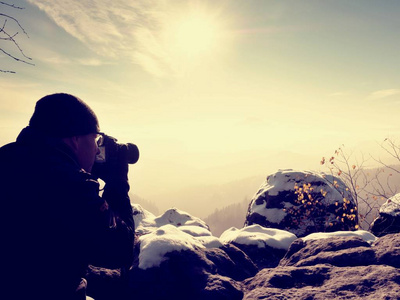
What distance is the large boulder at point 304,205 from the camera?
12.1 meters

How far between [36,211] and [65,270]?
487 millimetres

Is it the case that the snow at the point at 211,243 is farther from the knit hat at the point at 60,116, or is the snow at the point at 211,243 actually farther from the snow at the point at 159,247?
the knit hat at the point at 60,116

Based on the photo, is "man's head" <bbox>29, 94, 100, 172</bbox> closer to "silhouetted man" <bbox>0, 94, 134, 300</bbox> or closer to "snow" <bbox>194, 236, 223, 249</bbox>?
"silhouetted man" <bbox>0, 94, 134, 300</bbox>

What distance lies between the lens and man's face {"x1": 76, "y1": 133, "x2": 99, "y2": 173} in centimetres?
263

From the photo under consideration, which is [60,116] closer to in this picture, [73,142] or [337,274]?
[73,142]

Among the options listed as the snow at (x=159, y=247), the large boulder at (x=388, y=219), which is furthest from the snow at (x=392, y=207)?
the snow at (x=159, y=247)

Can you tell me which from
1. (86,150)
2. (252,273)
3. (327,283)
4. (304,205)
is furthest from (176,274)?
(304,205)

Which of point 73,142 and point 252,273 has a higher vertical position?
point 73,142

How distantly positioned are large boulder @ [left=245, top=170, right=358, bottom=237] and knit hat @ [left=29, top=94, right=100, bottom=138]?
10.9 metres

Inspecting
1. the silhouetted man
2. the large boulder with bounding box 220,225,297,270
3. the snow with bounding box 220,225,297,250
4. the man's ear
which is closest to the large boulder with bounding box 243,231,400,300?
the large boulder with bounding box 220,225,297,270

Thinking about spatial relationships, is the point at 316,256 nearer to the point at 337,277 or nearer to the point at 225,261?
the point at 337,277

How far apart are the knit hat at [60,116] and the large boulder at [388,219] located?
30.3ft

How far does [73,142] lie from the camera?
2.58m

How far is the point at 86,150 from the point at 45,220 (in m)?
0.68
